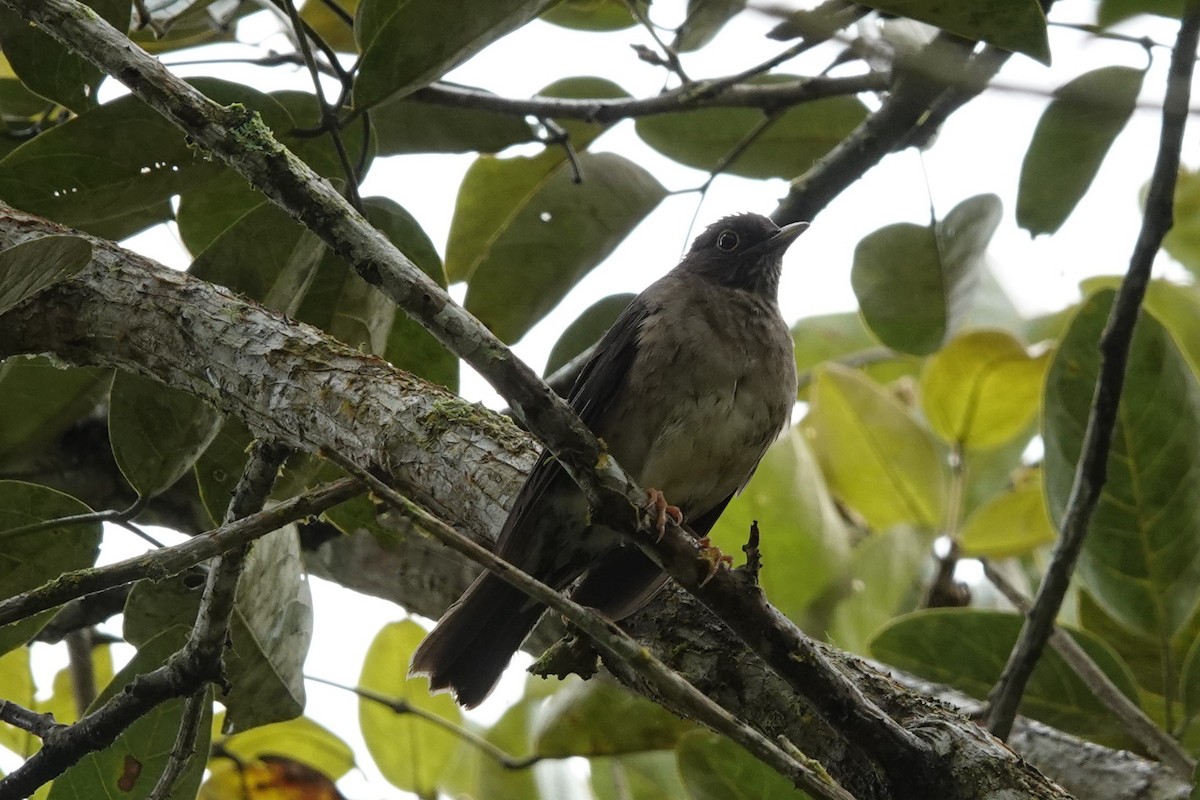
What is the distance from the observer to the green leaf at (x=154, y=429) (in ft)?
10.1

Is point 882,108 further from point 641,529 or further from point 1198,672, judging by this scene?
point 641,529

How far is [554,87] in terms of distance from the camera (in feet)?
13.9

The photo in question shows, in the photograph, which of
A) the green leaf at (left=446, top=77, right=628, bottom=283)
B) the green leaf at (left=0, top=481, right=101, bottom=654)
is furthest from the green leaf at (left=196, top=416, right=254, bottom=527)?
the green leaf at (left=446, top=77, right=628, bottom=283)

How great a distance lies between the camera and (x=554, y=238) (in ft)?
13.2

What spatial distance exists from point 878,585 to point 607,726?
4.17ft

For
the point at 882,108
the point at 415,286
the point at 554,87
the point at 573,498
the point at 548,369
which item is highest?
the point at 554,87

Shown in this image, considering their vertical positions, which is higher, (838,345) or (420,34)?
(838,345)

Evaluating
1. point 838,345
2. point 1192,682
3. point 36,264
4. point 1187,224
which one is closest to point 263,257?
point 36,264

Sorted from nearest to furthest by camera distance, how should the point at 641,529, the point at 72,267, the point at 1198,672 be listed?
the point at 641,529, the point at 72,267, the point at 1198,672

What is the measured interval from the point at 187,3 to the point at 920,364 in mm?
3788

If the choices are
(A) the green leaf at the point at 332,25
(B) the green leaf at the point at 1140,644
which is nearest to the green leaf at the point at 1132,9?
(B) the green leaf at the point at 1140,644

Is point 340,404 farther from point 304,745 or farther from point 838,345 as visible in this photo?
point 838,345

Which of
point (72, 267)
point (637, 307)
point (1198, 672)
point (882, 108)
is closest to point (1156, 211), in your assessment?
point (882, 108)

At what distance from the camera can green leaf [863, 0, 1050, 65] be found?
285cm
